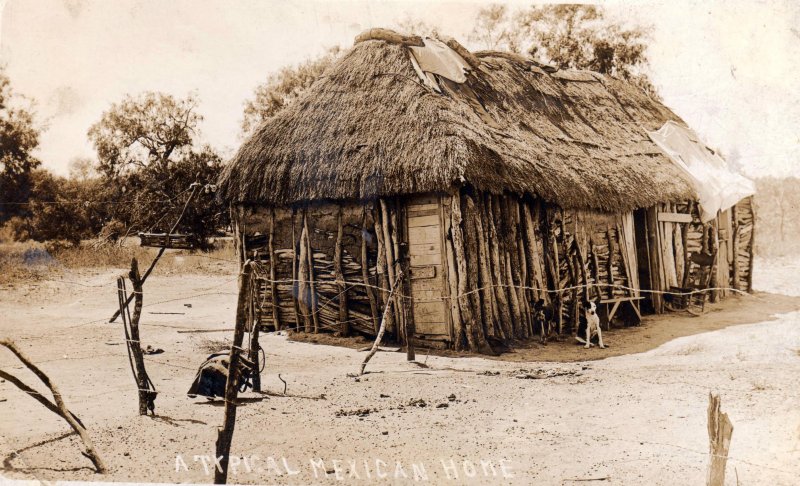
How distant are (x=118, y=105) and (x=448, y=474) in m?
3.43

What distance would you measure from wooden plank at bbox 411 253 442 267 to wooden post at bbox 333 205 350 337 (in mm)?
1000

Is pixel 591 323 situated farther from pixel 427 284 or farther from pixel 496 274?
pixel 427 284

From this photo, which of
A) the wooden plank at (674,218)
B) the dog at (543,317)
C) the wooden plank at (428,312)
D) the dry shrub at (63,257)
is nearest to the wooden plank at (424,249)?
the wooden plank at (428,312)

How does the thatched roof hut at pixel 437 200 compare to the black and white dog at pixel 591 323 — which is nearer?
the thatched roof hut at pixel 437 200

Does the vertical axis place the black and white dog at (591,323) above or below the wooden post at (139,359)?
below

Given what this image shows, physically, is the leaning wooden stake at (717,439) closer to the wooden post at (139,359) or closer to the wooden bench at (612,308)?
the wooden post at (139,359)

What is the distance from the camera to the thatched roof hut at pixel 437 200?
692cm

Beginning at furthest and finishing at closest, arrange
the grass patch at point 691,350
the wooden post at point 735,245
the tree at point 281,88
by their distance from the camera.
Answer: the wooden post at point 735,245
the grass patch at point 691,350
the tree at point 281,88

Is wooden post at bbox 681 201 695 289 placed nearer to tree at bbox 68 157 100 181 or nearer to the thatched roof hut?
the thatched roof hut

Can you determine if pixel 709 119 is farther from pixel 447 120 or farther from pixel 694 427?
pixel 447 120

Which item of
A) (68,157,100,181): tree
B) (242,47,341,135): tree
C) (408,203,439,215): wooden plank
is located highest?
(242,47,341,135): tree

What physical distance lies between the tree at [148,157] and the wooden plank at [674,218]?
6.75 metres

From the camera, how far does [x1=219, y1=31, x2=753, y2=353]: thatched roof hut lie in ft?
22.7

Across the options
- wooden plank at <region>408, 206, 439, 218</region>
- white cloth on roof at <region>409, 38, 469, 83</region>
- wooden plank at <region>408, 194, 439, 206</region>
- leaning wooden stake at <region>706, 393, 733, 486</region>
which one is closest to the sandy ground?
leaning wooden stake at <region>706, 393, 733, 486</region>
